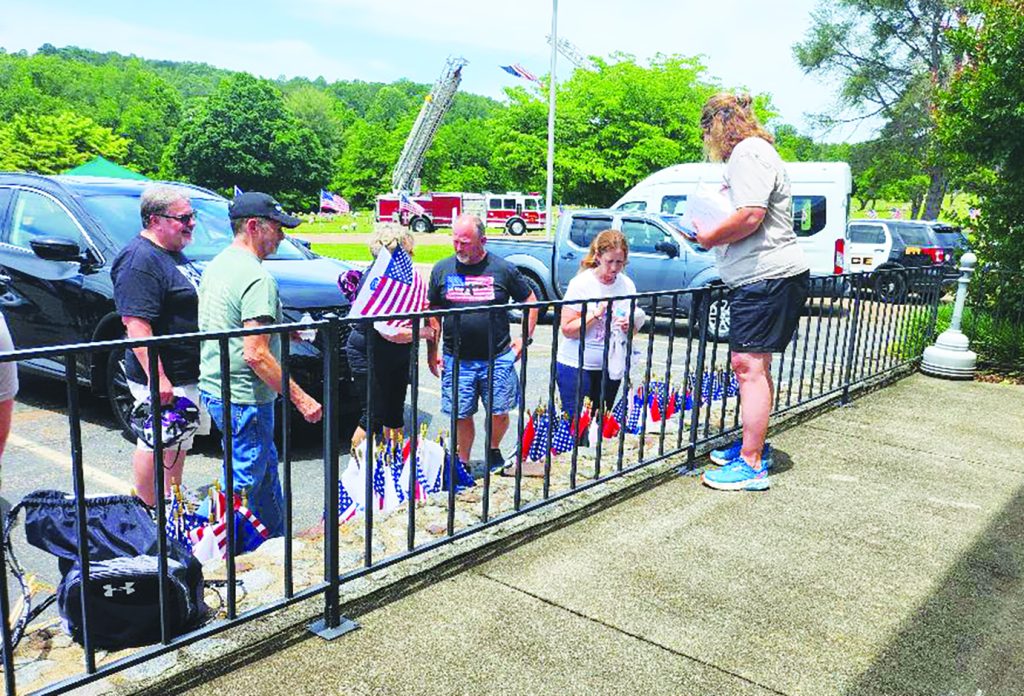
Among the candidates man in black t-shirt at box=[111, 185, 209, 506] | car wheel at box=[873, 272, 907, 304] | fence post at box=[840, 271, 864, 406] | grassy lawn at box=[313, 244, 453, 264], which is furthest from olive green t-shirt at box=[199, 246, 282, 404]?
→ grassy lawn at box=[313, 244, 453, 264]

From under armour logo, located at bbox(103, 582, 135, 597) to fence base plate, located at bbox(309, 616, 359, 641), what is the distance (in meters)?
0.62

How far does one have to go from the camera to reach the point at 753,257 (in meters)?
4.12

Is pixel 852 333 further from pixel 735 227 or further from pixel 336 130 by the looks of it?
pixel 336 130

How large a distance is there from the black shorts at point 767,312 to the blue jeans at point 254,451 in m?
2.49

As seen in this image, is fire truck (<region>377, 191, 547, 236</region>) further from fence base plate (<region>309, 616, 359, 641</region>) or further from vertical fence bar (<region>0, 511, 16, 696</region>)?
vertical fence bar (<region>0, 511, 16, 696</region>)

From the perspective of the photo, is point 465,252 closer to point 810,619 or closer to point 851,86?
point 810,619

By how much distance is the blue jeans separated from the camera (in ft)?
12.1

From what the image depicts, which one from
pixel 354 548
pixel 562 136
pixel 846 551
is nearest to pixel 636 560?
pixel 846 551

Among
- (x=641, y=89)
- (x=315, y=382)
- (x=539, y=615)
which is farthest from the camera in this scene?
(x=641, y=89)

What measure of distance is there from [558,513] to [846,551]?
4.41 feet

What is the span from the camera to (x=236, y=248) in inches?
144

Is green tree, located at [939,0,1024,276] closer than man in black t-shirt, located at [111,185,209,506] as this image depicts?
No

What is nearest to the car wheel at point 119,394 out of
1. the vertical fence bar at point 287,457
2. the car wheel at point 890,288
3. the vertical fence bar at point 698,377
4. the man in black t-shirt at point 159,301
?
the man in black t-shirt at point 159,301

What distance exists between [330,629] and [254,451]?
1.26 m
